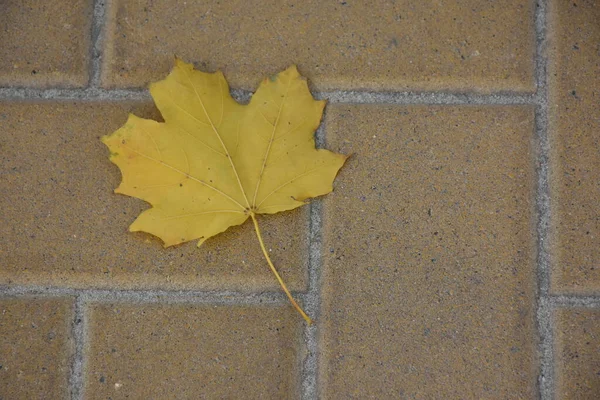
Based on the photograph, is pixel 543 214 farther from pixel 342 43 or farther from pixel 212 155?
pixel 212 155

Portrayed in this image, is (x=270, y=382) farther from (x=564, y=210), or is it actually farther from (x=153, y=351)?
(x=564, y=210)

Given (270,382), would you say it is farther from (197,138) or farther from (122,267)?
(197,138)

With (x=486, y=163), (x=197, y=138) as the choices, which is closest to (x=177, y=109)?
(x=197, y=138)

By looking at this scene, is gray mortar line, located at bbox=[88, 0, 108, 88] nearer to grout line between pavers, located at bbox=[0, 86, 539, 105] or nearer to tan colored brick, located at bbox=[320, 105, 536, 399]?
grout line between pavers, located at bbox=[0, 86, 539, 105]

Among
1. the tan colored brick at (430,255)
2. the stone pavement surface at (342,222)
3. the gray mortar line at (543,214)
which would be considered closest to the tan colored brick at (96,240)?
the stone pavement surface at (342,222)

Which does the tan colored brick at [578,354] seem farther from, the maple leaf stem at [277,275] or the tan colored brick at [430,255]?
the maple leaf stem at [277,275]

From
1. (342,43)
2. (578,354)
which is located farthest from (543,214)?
(342,43)

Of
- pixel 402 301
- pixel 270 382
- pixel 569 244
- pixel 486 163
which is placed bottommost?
pixel 270 382

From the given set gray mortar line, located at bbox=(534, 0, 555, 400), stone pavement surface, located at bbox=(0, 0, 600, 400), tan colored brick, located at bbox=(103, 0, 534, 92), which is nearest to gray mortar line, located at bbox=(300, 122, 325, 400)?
stone pavement surface, located at bbox=(0, 0, 600, 400)

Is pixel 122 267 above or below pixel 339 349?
above
